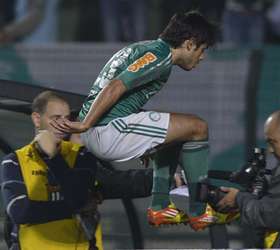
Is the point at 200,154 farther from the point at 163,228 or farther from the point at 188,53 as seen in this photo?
the point at 163,228

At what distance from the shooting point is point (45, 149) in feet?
24.0

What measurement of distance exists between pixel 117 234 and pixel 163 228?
0.37 meters

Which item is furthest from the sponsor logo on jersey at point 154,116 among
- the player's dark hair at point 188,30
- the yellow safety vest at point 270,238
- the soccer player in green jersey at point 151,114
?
the yellow safety vest at point 270,238

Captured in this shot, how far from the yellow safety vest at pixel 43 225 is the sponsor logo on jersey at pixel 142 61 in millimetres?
615

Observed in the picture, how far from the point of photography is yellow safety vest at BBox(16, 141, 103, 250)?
742 cm

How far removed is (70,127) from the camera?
7.17 meters

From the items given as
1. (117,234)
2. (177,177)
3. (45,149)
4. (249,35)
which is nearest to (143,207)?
(117,234)

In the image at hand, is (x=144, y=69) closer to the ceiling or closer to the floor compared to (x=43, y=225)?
closer to the ceiling

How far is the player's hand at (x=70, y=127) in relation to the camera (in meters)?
7.16

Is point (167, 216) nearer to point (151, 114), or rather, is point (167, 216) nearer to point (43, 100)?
point (151, 114)

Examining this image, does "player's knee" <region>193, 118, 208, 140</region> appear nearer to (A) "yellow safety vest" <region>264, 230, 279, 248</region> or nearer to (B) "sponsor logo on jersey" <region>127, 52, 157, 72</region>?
(B) "sponsor logo on jersey" <region>127, 52, 157, 72</region>

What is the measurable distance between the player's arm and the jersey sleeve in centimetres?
4

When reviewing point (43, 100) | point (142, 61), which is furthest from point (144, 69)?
point (43, 100)

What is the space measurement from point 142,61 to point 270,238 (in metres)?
1.12
